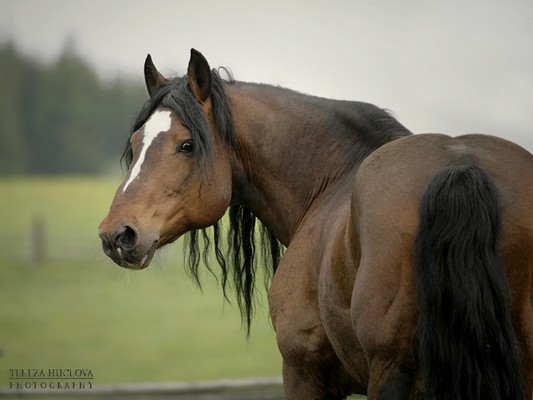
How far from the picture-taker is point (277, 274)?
13.4 feet

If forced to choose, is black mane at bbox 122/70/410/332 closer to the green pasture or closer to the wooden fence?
the wooden fence

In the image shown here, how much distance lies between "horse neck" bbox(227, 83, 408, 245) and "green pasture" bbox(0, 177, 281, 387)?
9.44 meters

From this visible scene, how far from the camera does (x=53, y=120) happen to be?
41.7 meters

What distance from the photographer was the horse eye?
13.1 ft

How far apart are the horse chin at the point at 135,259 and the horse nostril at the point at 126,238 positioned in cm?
4

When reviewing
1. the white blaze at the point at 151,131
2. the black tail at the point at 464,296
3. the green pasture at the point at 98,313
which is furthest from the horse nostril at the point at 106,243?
the green pasture at the point at 98,313

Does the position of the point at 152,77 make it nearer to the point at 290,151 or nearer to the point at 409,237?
the point at 290,151

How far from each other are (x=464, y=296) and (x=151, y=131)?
1836 millimetres

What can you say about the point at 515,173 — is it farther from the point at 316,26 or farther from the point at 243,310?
the point at 316,26

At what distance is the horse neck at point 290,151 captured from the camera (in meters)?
4.38

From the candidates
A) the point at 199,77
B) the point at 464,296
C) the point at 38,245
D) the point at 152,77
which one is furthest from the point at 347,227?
the point at 38,245

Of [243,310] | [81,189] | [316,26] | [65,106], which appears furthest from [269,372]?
[65,106]

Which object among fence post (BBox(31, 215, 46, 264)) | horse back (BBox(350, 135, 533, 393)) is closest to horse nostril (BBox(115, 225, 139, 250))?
horse back (BBox(350, 135, 533, 393))

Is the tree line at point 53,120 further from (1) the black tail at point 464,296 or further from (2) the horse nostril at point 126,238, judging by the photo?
(1) the black tail at point 464,296
